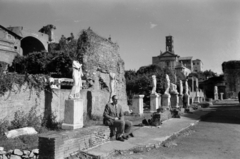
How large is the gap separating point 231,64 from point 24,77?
57.1 metres

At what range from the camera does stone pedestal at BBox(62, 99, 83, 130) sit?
6770 millimetres

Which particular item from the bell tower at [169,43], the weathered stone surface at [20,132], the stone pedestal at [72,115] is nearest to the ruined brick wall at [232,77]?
the bell tower at [169,43]

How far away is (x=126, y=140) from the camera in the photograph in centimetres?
653

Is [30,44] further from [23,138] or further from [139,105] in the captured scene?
[23,138]

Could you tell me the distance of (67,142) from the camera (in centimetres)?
482

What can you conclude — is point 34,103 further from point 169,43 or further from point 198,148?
point 169,43

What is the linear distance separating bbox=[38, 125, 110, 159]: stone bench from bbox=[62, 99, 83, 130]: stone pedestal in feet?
3.88

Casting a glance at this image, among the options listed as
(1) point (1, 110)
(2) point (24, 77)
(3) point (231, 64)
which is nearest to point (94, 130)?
(1) point (1, 110)

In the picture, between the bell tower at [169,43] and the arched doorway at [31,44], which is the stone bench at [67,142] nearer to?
the arched doorway at [31,44]

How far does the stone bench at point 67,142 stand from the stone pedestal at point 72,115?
1.18 meters

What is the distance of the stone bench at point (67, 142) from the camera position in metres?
4.50

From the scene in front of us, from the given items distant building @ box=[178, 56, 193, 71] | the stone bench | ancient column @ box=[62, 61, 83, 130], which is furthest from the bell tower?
the stone bench

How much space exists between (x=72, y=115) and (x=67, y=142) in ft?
6.52

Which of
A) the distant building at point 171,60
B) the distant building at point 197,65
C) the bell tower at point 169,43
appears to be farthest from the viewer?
the distant building at point 197,65
